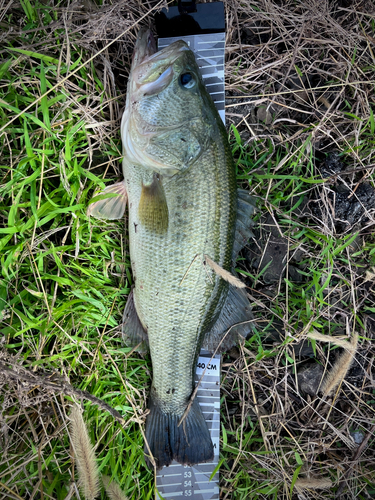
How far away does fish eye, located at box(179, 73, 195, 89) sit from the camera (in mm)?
2129

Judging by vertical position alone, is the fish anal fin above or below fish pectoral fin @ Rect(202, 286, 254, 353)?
above

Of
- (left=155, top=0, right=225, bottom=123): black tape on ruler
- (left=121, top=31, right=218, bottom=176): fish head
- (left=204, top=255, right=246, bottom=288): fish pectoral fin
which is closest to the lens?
(left=204, top=255, right=246, bottom=288): fish pectoral fin

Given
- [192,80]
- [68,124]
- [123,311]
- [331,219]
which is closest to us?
[192,80]

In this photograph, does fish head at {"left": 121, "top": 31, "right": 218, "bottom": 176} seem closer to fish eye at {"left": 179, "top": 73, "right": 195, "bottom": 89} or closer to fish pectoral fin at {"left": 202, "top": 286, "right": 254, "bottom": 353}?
fish eye at {"left": 179, "top": 73, "right": 195, "bottom": 89}

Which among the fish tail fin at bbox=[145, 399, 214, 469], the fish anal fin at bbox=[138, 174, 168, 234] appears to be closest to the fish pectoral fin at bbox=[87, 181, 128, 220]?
the fish anal fin at bbox=[138, 174, 168, 234]

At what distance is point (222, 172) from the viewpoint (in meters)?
2.20

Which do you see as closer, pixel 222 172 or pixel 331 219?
pixel 222 172

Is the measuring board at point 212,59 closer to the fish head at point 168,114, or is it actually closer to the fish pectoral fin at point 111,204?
the fish head at point 168,114

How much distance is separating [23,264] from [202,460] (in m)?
1.93

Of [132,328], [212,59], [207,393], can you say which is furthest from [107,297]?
[212,59]

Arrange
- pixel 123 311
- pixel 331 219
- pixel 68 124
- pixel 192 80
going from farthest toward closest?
pixel 331 219, pixel 123 311, pixel 68 124, pixel 192 80

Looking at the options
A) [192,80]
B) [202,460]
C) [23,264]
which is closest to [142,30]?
[192,80]

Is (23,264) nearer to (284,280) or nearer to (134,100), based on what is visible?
(134,100)

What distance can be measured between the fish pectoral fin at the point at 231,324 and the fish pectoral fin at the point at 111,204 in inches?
41.6
